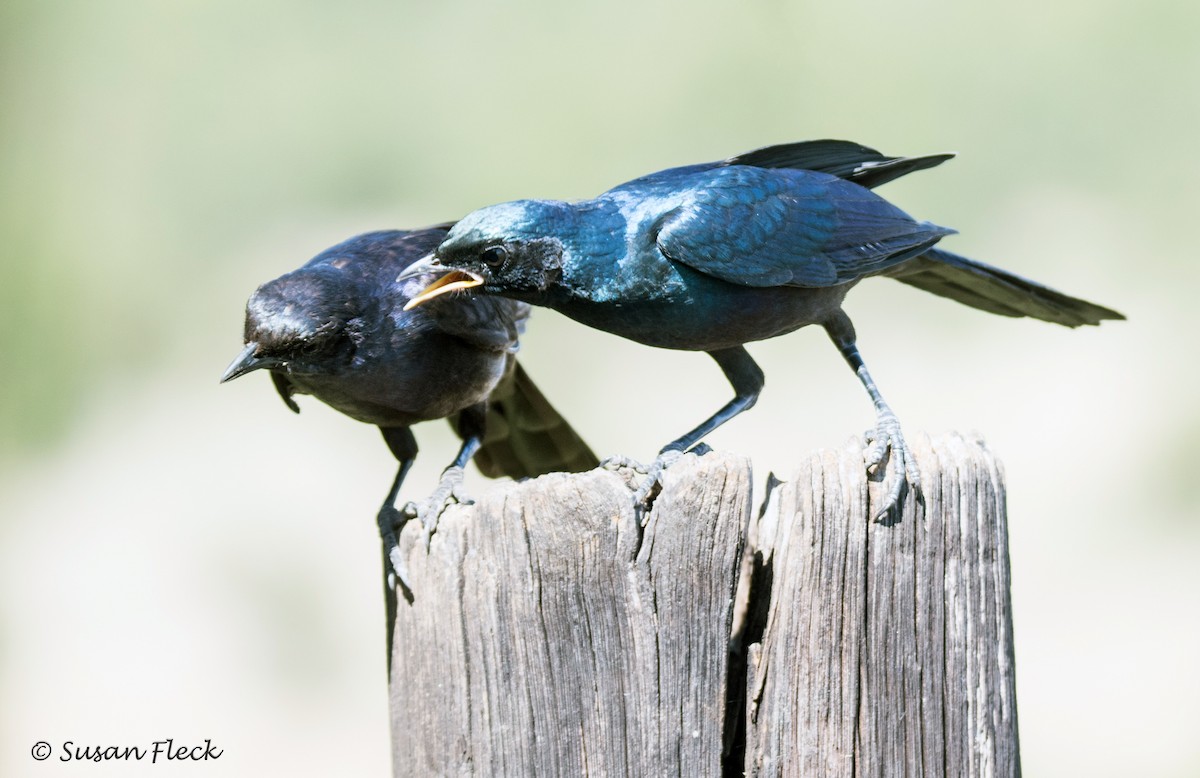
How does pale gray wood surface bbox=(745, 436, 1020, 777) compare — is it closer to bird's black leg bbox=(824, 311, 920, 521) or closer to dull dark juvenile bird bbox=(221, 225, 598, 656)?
bird's black leg bbox=(824, 311, 920, 521)

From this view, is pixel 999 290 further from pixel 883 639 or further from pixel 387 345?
pixel 387 345

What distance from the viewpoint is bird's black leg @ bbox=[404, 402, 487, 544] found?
4523 mm

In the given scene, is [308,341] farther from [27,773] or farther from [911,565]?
[27,773]

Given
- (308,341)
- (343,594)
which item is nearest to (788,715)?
(308,341)

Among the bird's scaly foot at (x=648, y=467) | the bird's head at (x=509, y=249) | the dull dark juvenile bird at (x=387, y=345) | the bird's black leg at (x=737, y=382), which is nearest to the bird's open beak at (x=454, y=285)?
the bird's head at (x=509, y=249)

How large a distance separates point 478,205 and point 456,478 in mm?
2929

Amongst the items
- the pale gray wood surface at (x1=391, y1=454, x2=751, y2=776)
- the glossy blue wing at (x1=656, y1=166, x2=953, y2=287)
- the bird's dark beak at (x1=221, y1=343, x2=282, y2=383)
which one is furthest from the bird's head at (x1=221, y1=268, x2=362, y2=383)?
the pale gray wood surface at (x1=391, y1=454, x2=751, y2=776)

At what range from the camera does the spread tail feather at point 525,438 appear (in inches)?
235

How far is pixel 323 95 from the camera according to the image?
8.08 meters

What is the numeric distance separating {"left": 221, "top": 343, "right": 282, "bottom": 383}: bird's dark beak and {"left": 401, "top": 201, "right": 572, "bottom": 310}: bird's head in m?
0.77

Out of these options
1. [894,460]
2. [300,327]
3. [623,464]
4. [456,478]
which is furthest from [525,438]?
[894,460]

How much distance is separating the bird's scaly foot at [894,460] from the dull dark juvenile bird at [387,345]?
4.99 feet

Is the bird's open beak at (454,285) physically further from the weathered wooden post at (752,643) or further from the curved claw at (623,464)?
the weathered wooden post at (752,643)

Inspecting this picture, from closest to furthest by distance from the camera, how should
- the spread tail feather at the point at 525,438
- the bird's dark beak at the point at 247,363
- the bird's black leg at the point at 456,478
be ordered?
1. the bird's black leg at the point at 456,478
2. the bird's dark beak at the point at 247,363
3. the spread tail feather at the point at 525,438
